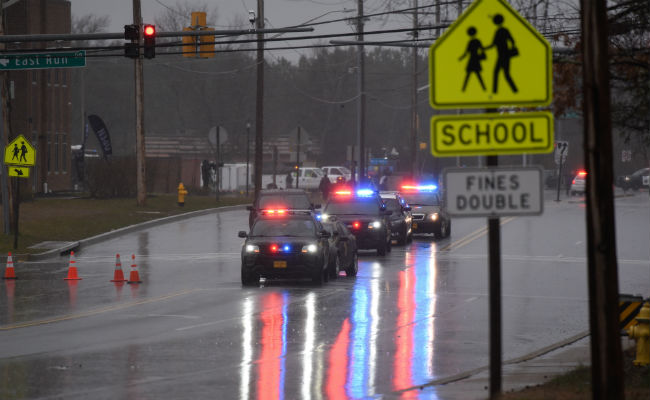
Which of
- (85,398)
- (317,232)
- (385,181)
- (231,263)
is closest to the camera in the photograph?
(85,398)

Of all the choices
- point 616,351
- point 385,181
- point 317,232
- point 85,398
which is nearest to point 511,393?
point 616,351

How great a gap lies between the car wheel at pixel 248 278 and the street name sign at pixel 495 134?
53.8 feet

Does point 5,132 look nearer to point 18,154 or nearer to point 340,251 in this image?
point 18,154

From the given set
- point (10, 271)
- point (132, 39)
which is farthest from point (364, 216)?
point (10, 271)

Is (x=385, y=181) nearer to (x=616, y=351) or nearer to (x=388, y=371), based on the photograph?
(x=388, y=371)

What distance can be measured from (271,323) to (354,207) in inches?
648

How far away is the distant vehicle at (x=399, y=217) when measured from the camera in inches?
A: 1447

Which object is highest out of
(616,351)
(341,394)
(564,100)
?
(564,100)

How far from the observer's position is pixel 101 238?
38281 millimetres

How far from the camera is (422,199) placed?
41.2 metres

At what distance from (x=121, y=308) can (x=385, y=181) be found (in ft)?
137

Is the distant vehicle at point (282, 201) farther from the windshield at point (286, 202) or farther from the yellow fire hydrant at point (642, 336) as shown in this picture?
Result: the yellow fire hydrant at point (642, 336)

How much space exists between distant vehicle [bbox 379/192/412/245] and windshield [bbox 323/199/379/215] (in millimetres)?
1311

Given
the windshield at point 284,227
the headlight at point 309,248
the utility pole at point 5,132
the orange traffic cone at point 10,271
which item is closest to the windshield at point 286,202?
the utility pole at point 5,132
